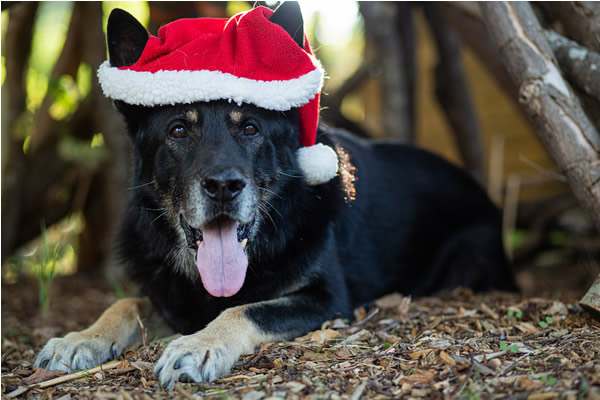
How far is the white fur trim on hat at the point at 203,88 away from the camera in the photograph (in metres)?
2.76

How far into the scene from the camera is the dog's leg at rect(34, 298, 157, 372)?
107 inches

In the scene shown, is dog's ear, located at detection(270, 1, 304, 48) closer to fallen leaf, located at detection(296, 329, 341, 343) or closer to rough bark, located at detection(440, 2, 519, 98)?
fallen leaf, located at detection(296, 329, 341, 343)

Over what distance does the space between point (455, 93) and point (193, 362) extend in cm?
470

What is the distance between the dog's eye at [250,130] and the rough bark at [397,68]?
128 inches

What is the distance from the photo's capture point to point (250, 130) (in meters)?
3.00

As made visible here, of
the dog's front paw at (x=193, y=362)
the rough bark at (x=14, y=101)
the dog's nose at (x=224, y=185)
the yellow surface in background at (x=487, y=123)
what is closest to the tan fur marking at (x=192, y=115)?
the dog's nose at (x=224, y=185)

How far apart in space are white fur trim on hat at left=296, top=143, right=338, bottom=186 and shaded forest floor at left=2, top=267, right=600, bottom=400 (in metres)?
0.84

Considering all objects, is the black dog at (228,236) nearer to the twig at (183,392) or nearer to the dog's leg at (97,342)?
the dog's leg at (97,342)

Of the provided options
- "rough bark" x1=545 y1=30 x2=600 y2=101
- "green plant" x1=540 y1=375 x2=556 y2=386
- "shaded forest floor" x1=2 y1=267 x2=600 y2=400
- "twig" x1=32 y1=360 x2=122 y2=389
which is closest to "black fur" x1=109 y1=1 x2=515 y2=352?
"shaded forest floor" x1=2 y1=267 x2=600 y2=400

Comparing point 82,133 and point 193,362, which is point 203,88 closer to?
point 193,362

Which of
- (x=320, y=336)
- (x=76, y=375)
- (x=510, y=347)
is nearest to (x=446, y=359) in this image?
(x=510, y=347)

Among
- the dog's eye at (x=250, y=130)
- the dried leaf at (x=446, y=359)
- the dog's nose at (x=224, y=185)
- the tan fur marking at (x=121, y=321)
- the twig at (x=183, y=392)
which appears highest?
the dog's eye at (x=250, y=130)

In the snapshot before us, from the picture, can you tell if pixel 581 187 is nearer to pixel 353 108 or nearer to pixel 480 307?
pixel 480 307

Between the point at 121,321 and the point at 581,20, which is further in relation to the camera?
the point at 581,20
